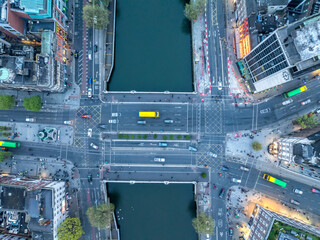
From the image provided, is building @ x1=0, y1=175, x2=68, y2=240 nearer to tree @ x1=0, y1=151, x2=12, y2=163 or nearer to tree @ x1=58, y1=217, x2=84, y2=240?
tree @ x1=58, y1=217, x2=84, y2=240

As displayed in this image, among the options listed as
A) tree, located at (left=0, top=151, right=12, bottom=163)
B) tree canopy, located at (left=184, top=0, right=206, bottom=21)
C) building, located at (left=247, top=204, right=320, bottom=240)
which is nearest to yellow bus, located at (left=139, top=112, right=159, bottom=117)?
tree canopy, located at (left=184, top=0, right=206, bottom=21)

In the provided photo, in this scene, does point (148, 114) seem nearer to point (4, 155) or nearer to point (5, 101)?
point (5, 101)

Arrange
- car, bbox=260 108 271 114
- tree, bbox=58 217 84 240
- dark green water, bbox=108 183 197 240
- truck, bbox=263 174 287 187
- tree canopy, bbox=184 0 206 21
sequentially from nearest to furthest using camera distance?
tree, bbox=58 217 84 240 → tree canopy, bbox=184 0 206 21 → truck, bbox=263 174 287 187 → car, bbox=260 108 271 114 → dark green water, bbox=108 183 197 240

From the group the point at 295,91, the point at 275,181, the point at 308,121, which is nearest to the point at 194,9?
the point at 295,91

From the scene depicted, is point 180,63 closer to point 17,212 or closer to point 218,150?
point 218,150

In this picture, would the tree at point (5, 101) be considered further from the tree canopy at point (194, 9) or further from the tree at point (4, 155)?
the tree canopy at point (194, 9)

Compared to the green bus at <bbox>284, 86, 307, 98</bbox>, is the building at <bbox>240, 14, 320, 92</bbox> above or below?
above

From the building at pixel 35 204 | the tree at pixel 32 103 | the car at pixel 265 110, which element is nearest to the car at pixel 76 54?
the tree at pixel 32 103
